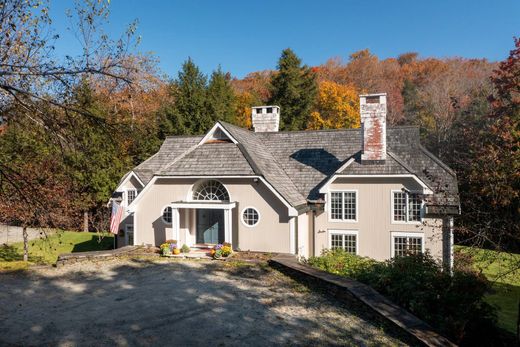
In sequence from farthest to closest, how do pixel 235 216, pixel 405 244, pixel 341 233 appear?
pixel 341 233 < pixel 405 244 < pixel 235 216

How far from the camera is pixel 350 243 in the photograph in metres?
19.2

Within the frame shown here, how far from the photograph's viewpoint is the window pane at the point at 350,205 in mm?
19078

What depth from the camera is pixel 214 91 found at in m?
38.4

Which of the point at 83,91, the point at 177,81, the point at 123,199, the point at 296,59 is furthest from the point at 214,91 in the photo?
the point at 83,91

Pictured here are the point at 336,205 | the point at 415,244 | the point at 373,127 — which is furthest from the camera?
the point at 336,205

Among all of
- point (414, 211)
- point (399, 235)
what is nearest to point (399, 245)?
point (399, 235)

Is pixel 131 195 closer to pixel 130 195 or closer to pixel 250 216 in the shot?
pixel 130 195

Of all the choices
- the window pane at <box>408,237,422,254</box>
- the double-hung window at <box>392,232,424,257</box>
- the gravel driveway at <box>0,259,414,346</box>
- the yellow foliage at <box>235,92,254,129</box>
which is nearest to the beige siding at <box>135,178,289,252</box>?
the gravel driveway at <box>0,259,414,346</box>

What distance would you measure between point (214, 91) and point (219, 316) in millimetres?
30816

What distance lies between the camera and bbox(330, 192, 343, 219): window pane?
19.3 metres

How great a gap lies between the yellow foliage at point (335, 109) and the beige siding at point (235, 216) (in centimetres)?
2544

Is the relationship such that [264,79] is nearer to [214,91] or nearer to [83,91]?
[214,91]

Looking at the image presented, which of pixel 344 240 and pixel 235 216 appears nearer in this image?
pixel 235 216

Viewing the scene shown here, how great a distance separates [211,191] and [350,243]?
7.02 metres
